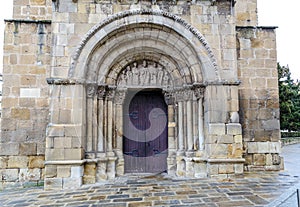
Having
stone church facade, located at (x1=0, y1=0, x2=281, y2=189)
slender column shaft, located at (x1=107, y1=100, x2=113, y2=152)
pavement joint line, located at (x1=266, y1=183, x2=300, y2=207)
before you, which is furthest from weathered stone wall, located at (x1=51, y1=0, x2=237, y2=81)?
pavement joint line, located at (x1=266, y1=183, x2=300, y2=207)

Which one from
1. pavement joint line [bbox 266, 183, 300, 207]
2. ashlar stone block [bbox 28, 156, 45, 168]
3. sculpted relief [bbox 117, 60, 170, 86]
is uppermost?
sculpted relief [bbox 117, 60, 170, 86]

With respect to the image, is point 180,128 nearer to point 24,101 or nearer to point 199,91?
point 199,91

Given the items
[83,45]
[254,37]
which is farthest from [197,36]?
[83,45]

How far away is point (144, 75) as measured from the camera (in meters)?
6.30

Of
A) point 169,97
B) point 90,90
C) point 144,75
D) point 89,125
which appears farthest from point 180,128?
point 90,90

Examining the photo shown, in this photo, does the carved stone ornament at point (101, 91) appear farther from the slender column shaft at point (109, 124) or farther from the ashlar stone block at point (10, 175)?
the ashlar stone block at point (10, 175)

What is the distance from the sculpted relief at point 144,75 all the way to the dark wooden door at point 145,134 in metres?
0.51

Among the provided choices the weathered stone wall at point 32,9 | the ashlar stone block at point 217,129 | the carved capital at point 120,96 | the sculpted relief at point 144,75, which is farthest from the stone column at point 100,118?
the weathered stone wall at point 32,9

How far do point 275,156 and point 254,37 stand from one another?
3.05m

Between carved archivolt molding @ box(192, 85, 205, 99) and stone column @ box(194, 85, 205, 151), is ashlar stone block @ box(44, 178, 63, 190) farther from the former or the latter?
carved archivolt molding @ box(192, 85, 205, 99)

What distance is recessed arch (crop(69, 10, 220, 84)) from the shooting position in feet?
18.0

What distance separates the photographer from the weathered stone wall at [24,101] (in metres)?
5.63

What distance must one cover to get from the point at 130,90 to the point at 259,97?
3263 millimetres

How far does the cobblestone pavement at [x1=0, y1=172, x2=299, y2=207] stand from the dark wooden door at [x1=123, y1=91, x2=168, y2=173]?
81 cm
